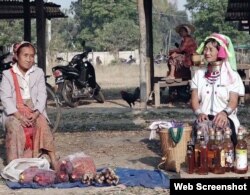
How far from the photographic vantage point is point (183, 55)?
13.0 meters

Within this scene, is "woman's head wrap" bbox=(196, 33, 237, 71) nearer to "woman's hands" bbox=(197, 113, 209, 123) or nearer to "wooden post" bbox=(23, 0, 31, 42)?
"woman's hands" bbox=(197, 113, 209, 123)

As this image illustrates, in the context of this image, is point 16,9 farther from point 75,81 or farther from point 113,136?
point 113,136

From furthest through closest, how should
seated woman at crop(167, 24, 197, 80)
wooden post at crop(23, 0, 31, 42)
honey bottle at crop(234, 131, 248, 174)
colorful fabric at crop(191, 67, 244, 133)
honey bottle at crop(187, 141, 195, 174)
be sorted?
wooden post at crop(23, 0, 31, 42) < seated woman at crop(167, 24, 197, 80) < colorful fabric at crop(191, 67, 244, 133) < honey bottle at crop(187, 141, 195, 174) < honey bottle at crop(234, 131, 248, 174)

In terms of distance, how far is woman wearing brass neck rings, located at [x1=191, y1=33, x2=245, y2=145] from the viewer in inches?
236

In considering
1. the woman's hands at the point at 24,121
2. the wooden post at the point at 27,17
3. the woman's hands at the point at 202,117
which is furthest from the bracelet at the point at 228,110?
the wooden post at the point at 27,17

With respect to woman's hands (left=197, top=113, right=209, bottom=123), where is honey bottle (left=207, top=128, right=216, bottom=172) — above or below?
below

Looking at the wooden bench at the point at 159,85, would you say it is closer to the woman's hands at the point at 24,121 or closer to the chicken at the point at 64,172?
the woman's hands at the point at 24,121

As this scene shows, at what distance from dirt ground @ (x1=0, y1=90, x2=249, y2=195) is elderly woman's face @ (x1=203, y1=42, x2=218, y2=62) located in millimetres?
1282

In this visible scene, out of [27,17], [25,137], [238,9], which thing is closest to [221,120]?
[25,137]

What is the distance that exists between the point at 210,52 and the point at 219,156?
3.63 feet

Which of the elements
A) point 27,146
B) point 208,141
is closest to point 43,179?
point 27,146

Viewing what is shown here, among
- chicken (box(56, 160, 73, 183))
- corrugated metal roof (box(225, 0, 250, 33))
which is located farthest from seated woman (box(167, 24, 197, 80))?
chicken (box(56, 160, 73, 183))

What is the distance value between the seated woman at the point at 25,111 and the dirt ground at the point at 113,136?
0.50 meters

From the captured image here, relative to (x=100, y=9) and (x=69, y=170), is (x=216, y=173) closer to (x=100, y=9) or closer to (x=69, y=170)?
(x=69, y=170)
